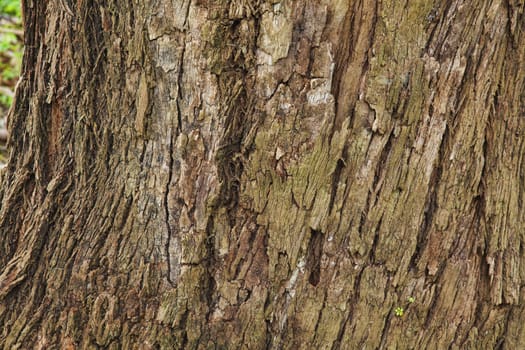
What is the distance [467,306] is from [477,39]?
3.32ft

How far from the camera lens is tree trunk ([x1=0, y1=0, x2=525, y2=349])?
208 cm

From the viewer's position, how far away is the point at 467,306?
2346 mm

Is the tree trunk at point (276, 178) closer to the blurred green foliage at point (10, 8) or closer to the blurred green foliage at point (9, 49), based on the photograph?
the blurred green foliage at point (9, 49)

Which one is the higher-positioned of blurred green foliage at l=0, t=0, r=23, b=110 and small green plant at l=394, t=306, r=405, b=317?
blurred green foliage at l=0, t=0, r=23, b=110

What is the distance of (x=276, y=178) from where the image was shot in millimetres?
2156

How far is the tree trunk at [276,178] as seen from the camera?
2076mm

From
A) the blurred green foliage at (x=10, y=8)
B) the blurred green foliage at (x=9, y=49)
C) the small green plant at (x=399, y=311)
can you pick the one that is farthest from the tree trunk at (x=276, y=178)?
the blurred green foliage at (x=10, y=8)

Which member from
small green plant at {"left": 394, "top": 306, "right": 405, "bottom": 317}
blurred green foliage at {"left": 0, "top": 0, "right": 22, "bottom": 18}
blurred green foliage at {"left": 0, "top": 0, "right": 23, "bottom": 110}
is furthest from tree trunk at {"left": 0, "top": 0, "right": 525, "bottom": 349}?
blurred green foliage at {"left": 0, "top": 0, "right": 22, "bottom": 18}

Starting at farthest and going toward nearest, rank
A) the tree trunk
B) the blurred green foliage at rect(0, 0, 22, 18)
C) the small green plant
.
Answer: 1. the blurred green foliage at rect(0, 0, 22, 18)
2. the small green plant
3. the tree trunk

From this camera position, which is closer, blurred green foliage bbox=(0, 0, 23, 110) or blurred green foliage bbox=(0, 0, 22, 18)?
blurred green foliage bbox=(0, 0, 23, 110)

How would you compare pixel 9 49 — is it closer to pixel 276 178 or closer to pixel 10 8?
pixel 10 8

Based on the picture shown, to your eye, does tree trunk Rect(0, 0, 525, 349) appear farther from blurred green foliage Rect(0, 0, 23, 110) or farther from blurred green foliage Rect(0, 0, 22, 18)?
blurred green foliage Rect(0, 0, 22, 18)

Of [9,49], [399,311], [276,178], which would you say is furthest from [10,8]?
[399,311]

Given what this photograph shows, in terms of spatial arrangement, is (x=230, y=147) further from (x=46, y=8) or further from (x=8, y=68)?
(x=8, y=68)
